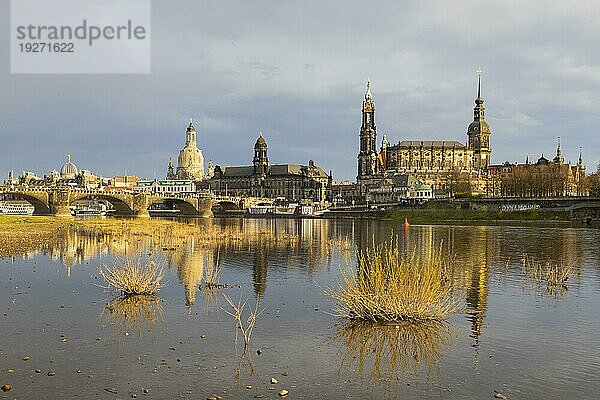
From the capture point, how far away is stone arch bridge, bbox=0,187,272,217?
359ft

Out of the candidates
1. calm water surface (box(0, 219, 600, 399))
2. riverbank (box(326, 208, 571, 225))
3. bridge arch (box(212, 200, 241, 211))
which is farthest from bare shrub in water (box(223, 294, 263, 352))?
bridge arch (box(212, 200, 241, 211))

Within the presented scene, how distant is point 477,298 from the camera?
22344 millimetres

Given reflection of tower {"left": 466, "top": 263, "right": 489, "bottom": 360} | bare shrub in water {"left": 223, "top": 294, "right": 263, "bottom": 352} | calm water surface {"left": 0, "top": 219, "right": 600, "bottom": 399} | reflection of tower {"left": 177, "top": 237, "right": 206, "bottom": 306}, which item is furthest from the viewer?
reflection of tower {"left": 177, "top": 237, "right": 206, "bottom": 306}

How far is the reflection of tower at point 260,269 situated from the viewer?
24.4 metres

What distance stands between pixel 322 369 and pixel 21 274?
1872cm

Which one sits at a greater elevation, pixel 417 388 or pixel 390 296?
pixel 390 296

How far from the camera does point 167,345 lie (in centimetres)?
1490

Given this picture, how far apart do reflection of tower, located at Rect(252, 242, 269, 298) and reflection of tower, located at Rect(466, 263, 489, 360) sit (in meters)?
7.92

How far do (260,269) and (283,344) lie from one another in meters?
15.7

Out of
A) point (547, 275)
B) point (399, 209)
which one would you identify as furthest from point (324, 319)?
point (399, 209)

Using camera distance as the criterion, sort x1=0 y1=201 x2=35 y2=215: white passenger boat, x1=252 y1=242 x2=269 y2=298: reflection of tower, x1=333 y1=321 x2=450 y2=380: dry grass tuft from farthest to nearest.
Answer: x1=0 y1=201 x2=35 y2=215: white passenger boat
x1=252 y1=242 x2=269 y2=298: reflection of tower
x1=333 y1=321 x2=450 y2=380: dry grass tuft

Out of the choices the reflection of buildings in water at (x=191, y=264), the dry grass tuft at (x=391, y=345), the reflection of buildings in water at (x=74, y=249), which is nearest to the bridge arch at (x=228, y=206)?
the reflection of buildings in water at (x=74, y=249)

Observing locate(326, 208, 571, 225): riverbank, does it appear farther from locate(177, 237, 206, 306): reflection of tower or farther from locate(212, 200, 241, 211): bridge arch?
locate(177, 237, 206, 306): reflection of tower

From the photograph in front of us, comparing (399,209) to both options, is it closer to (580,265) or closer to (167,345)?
(580,265)
